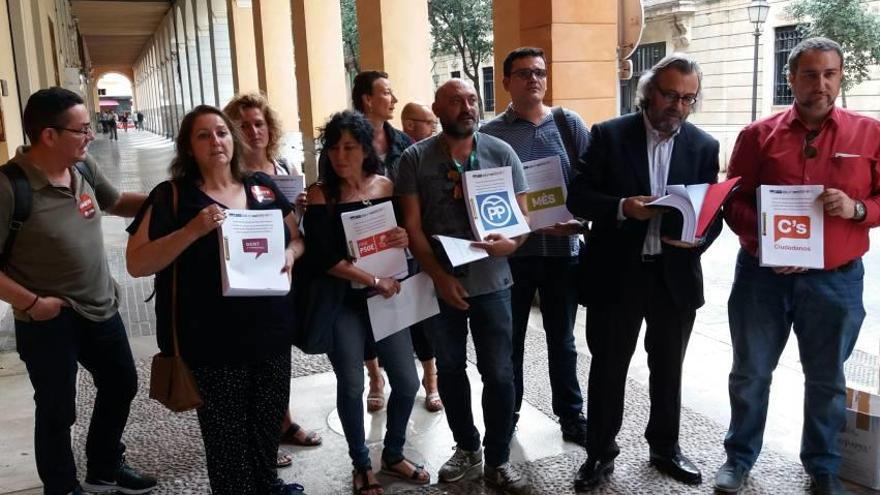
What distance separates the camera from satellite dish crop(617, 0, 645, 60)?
6.14 m

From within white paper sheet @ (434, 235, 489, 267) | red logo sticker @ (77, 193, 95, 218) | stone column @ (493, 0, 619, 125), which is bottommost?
white paper sheet @ (434, 235, 489, 267)

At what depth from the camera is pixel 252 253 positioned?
2674 millimetres

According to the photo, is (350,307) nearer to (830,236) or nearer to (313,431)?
(313,431)

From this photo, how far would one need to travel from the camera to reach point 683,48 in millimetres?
21234

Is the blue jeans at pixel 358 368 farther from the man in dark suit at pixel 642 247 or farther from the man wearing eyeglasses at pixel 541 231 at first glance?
the man in dark suit at pixel 642 247

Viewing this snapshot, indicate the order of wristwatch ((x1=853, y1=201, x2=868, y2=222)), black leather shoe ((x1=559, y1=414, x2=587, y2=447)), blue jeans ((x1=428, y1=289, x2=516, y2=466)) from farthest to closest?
black leather shoe ((x1=559, y1=414, x2=587, y2=447)), blue jeans ((x1=428, y1=289, x2=516, y2=466)), wristwatch ((x1=853, y1=201, x2=868, y2=222))

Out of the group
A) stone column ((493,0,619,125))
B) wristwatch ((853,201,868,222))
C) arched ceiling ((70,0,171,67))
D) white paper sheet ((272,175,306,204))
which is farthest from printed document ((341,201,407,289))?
arched ceiling ((70,0,171,67))

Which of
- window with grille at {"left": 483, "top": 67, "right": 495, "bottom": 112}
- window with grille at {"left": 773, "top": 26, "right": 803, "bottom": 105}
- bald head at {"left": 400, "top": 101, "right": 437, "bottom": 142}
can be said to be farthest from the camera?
window with grille at {"left": 483, "top": 67, "right": 495, "bottom": 112}

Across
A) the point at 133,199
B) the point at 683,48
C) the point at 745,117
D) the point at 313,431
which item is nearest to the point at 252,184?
the point at 133,199

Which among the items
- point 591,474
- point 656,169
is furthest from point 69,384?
point 656,169

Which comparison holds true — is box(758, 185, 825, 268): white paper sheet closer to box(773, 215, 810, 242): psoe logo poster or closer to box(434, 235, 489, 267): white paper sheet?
box(773, 215, 810, 242): psoe logo poster

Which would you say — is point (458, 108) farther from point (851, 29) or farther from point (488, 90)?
point (488, 90)

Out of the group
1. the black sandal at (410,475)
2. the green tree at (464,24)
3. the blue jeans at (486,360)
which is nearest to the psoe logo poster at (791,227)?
the blue jeans at (486,360)

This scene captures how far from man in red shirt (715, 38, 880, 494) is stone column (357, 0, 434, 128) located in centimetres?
602
